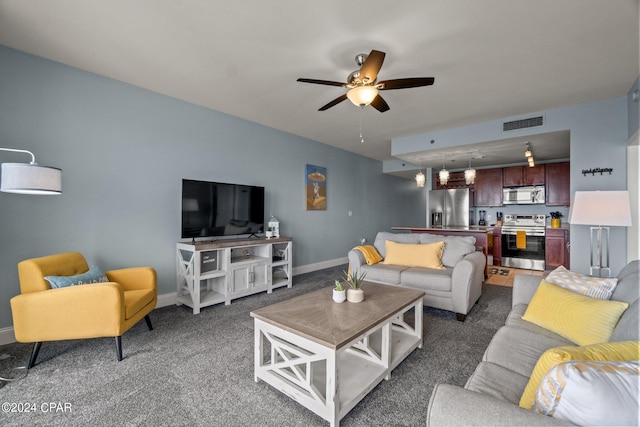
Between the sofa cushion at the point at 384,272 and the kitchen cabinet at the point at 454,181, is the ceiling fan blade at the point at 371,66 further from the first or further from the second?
the kitchen cabinet at the point at 454,181

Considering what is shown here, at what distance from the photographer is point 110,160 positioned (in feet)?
9.93

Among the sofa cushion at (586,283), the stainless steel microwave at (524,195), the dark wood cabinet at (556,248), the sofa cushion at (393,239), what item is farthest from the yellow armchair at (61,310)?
the stainless steel microwave at (524,195)

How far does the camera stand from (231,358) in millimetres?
2164

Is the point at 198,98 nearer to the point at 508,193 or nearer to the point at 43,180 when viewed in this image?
the point at 43,180

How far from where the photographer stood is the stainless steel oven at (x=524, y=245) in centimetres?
537

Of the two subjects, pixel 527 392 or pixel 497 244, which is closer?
pixel 527 392

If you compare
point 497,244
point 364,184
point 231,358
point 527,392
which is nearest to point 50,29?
point 231,358

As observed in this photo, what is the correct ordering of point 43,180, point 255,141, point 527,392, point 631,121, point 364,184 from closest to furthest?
point 527,392 < point 43,180 < point 631,121 < point 255,141 < point 364,184

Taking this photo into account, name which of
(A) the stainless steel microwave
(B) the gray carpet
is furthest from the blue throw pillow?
(A) the stainless steel microwave

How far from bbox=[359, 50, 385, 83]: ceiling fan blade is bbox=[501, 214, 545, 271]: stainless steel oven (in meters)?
5.13

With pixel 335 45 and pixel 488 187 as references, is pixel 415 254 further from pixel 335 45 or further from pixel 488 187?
pixel 488 187

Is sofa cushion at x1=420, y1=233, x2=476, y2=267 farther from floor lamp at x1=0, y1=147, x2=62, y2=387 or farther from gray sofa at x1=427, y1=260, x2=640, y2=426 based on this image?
floor lamp at x1=0, y1=147, x2=62, y2=387

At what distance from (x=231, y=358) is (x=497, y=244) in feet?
18.9

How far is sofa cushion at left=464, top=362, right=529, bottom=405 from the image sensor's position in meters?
1.12
